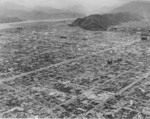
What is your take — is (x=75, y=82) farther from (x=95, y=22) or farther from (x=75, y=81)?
(x=95, y=22)

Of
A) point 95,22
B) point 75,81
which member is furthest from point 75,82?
point 95,22

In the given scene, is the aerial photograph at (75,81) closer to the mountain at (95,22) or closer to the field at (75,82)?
the field at (75,82)

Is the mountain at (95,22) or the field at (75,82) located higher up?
the mountain at (95,22)

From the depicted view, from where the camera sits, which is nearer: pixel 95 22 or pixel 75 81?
pixel 75 81

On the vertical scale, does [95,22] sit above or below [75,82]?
above

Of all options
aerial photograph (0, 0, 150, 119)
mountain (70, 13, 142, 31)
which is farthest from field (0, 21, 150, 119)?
mountain (70, 13, 142, 31)

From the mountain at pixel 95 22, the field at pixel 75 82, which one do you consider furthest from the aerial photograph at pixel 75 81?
the mountain at pixel 95 22

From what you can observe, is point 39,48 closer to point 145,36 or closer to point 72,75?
point 72,75

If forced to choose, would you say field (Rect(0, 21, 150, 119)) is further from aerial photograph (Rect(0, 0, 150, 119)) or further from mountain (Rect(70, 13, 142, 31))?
mountain (Rect(70, 13, 142, 31))

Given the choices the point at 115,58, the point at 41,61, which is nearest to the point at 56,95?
the point at 41,61
